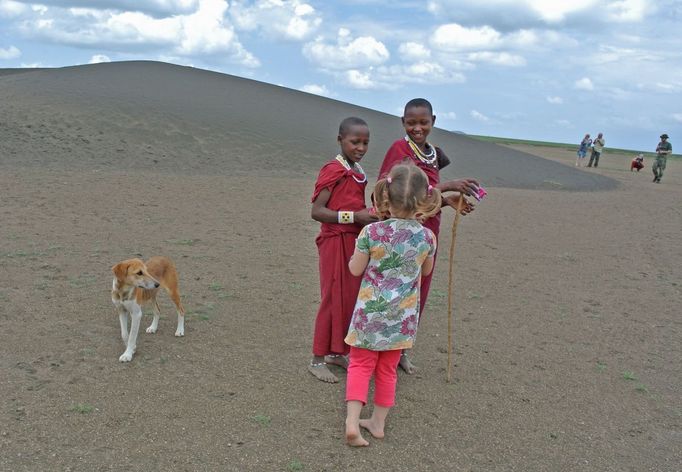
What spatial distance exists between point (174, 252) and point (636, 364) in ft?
19.2

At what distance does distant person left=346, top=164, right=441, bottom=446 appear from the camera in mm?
3760

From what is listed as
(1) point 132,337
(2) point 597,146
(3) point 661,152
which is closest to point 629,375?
(1) point 132,337

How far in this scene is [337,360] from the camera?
5.02 metres

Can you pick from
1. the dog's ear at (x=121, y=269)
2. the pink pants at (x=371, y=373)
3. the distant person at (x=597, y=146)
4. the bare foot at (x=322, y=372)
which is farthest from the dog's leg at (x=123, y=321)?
the distant person at (x=597, y=146)

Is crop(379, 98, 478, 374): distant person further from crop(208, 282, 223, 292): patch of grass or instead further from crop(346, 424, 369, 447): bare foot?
crop(208, 282, 223, 292): patch of grass

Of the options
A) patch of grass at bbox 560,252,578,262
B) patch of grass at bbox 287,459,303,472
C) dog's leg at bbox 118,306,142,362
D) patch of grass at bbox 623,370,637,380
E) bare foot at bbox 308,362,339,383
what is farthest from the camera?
patch of grass at bbox 560,252,578,262

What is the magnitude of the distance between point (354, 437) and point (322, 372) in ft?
Answer: 3.39

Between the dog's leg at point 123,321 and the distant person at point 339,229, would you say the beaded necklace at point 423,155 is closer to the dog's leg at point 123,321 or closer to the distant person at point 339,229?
the distant person at point 339,229

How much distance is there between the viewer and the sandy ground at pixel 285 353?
3.82 meters

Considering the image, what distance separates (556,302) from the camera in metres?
7.55

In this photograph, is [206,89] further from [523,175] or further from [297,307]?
[297,307]

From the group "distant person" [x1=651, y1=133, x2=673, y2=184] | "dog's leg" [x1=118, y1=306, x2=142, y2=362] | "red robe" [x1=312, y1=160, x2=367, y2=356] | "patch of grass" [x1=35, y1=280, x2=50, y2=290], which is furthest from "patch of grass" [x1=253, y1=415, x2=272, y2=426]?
"distant person" [x1=651, y1=133, x2=673, y2=184]

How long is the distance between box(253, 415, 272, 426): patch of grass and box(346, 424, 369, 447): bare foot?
21.6 inches

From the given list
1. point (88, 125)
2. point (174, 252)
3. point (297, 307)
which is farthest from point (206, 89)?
point (297, 307)
